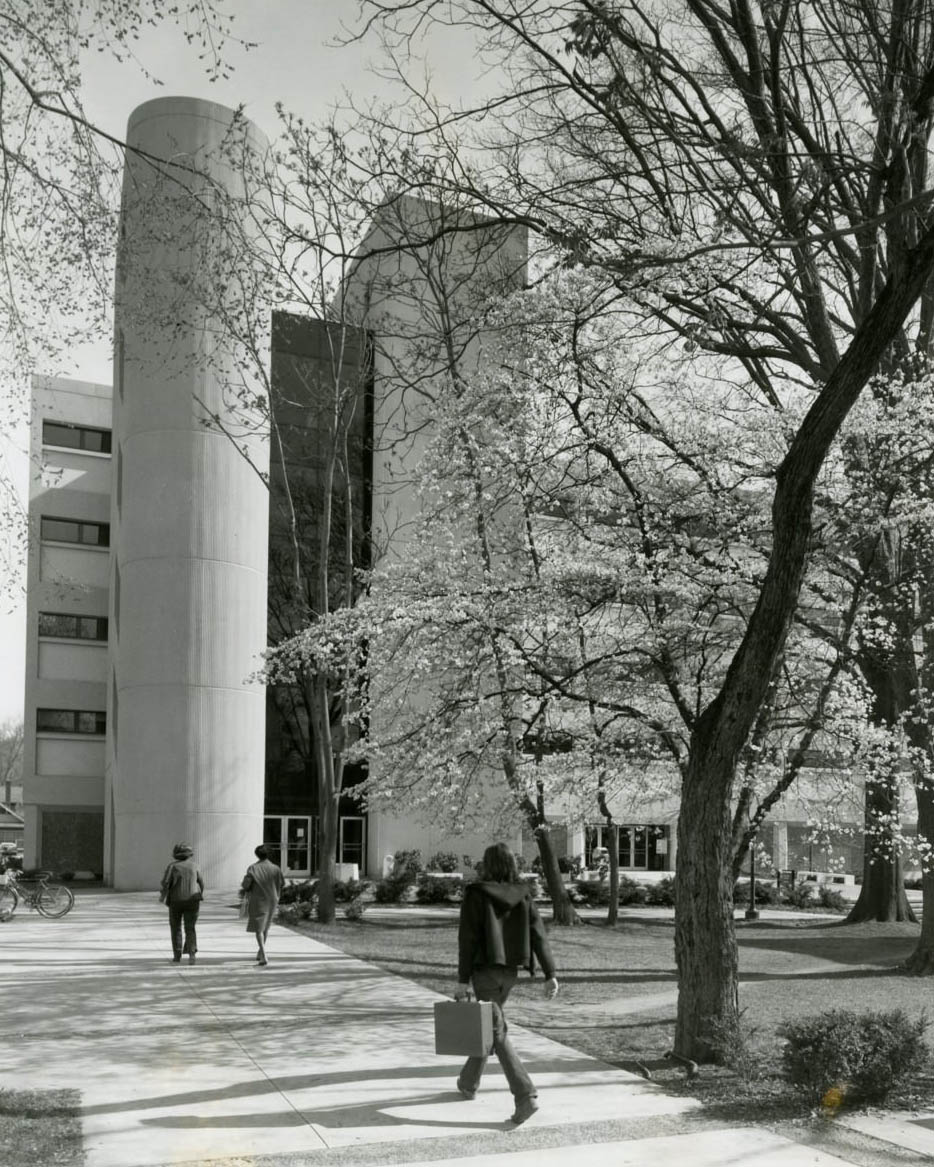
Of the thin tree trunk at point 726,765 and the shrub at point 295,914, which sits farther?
the shrub at point 295,914

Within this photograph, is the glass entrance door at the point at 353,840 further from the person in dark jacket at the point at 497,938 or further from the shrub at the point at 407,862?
the person in dark jacket at the point at 497,938

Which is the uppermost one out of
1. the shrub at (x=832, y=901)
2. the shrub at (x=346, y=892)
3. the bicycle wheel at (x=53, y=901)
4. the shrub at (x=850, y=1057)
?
the shrub at (x=850, y=1057)

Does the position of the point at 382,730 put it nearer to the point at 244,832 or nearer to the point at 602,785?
the point at 602,785

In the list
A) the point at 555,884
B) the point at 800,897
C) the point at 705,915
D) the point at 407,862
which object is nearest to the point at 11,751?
the point at 407,862

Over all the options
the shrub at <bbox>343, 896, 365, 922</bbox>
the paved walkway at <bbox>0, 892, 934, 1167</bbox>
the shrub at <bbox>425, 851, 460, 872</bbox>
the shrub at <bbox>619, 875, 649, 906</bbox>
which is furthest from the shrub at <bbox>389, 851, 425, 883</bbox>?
the paved walkway at <bbox>0, 892, 934, 1167</bbox>

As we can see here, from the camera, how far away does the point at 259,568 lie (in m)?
39.4

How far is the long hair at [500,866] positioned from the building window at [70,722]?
38.7 meters

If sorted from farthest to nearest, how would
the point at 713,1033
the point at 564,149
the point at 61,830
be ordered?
the point at 61,830 → the point at 564,149 → the point at 713,1033

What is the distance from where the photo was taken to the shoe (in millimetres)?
7914

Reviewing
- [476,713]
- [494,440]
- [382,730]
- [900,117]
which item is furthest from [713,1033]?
[382,730]

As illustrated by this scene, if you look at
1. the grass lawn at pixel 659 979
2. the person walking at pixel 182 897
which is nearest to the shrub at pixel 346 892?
the grass lawn at pixel 659 979

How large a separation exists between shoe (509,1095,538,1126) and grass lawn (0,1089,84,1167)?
2.63 metres

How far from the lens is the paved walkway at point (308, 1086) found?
24.1 ft

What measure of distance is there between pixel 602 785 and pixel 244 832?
19.1 metres
